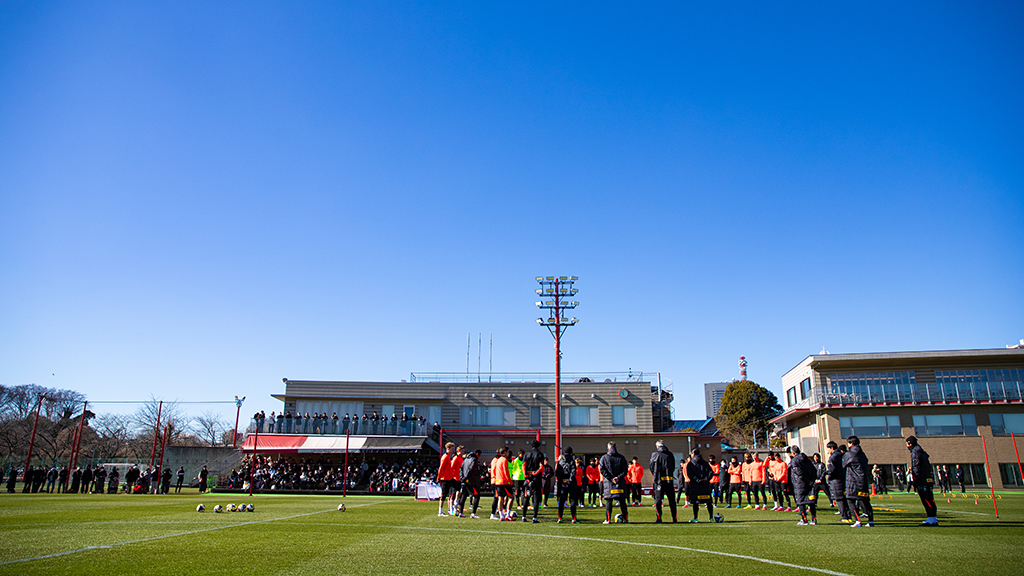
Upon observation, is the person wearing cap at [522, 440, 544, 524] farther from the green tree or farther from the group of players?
the green tree

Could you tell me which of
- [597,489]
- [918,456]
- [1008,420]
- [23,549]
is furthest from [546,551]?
[1008,420]

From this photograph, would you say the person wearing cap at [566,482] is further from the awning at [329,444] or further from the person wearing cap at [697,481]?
the awning at [329,444]

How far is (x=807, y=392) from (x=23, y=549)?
45903 millimetres

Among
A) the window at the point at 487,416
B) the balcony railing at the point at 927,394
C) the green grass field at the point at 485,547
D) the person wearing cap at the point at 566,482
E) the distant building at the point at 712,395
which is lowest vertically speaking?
the green grass field at the point at 485,547

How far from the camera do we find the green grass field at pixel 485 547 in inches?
274

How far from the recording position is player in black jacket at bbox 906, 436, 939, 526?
12539 millimetres

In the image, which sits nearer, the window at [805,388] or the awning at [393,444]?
the awning at [393,444]

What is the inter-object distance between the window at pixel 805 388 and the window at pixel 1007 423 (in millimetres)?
10793

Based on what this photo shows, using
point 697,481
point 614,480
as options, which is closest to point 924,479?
point 697,481

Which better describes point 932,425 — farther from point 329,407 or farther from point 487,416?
point 329,407

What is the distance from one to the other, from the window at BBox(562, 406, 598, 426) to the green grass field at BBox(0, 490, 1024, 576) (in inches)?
1285

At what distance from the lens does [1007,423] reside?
4025 cm

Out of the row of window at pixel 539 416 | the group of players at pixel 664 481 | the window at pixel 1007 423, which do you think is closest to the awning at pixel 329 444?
the row of window at pixel 539 416

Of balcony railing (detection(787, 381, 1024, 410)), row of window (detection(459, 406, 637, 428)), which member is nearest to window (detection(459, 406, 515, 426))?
row of window (detection(459, 406, 637, 428))
